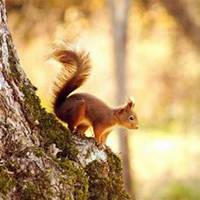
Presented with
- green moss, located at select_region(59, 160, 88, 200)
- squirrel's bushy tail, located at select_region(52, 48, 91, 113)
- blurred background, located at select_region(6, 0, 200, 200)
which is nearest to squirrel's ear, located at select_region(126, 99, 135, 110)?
squirrel's bushy tail, located at select_region(52, 48, 91, 113)

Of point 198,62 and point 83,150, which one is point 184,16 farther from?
point 83,150

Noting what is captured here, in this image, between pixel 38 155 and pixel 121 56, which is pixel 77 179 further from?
pixel 121 56

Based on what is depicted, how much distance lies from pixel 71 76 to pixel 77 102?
0.59 feet

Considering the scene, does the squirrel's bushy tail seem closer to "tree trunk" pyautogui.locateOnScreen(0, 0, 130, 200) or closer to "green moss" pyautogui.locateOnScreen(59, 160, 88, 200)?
"tree trunk" pyautogui.locateOnScreen(0, 0, 130, 200)

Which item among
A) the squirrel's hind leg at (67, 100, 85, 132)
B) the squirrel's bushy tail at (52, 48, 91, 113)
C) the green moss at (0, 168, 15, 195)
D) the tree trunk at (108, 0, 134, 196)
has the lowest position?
the green moss at (0, 168, 15, 195)

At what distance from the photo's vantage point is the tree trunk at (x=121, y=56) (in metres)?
7.86

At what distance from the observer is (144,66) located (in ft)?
40.6

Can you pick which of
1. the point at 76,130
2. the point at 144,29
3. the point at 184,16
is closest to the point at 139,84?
the point at 144,29

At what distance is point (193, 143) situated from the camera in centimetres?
1152

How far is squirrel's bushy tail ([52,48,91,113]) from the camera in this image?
281 centimetres

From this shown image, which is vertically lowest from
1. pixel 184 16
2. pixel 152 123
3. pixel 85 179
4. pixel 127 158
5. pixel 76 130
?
pixel 85 179

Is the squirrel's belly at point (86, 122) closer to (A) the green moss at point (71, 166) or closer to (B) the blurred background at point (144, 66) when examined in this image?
(A) the green moss at point (71, 166)

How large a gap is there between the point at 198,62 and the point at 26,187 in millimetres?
9763

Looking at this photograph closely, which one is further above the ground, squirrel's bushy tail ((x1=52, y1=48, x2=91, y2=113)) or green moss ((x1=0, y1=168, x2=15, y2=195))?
squirrel's bushy tail ((x1=52, y1=48, x2=91, y2=113))
